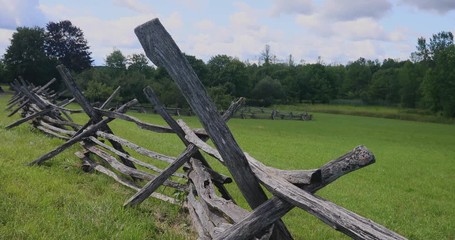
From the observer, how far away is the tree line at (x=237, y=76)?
4984 centimetres

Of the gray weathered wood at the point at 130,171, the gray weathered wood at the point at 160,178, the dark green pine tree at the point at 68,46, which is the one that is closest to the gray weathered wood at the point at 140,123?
the gray weathered wood at the point at 130,171

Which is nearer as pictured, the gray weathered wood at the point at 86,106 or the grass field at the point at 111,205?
the grass field at the point at 111,205

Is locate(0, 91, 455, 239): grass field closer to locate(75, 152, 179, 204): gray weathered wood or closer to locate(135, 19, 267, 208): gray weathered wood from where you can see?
locate(75, 152, 179, 204): gray weathered wood

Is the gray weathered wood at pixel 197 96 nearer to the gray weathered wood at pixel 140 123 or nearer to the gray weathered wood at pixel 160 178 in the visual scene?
the gray weathered wood at pixel 160 178

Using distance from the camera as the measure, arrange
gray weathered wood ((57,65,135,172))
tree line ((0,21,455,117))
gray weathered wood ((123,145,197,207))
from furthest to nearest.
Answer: tree line ((0,21,455,117))
gray weathered wood ((57,65,135,172))
gray weathered wood ((123,145,197,207))

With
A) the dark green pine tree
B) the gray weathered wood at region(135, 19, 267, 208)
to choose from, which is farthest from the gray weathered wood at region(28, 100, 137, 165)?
the dark green pine tree

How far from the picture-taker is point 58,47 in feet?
185

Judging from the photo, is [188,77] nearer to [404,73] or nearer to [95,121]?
[95,121]

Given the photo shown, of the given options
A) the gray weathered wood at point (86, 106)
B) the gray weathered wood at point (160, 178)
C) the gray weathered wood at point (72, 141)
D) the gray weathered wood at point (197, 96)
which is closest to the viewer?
the gray weathered wood at point (197, 96)

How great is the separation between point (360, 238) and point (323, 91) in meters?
88.5

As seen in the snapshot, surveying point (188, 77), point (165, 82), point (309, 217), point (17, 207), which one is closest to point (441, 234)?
point (309, 217)

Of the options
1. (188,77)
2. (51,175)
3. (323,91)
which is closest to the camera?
(188,77)

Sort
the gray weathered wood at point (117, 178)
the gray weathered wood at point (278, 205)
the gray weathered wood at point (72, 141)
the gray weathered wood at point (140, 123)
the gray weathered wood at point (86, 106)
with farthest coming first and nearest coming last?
the gray weathered wood at point (86, 106) → the gray weathered wood at point (72, 141) → the gray weathered wood at point (140, 123) → the gray weathered wood at point (117, 178) → the gray weathered wood at point (278, 205)

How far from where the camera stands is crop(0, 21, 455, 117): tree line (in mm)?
49844
